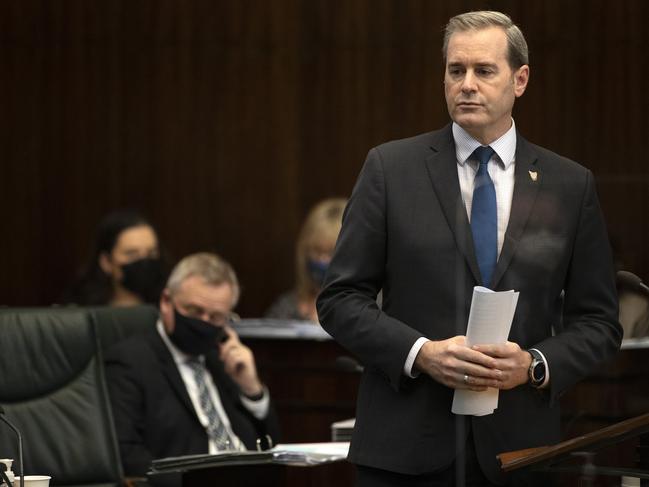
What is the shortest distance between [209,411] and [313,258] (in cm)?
196

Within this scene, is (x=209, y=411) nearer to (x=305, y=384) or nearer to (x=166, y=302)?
(x=166, y=302)

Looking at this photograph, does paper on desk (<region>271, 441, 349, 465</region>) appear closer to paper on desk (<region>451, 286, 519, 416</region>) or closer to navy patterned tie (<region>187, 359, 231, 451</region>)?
navy patterned tie (<region>187, 359, 231, 451</region>)

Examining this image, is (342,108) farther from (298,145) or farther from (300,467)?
(300,467)

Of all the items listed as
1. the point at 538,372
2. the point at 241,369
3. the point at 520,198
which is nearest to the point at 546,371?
the point at 538,372

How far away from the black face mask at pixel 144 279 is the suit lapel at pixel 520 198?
3.02 meters

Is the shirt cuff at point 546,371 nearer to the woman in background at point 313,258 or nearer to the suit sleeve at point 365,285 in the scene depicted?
the suit sleeve at point 365,285

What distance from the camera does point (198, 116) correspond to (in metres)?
7.06

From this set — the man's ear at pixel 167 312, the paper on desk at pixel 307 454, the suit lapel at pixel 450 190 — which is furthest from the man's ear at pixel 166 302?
the suit lapel at pixel 450 190

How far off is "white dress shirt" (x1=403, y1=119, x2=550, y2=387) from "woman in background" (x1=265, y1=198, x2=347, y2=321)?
3.52 metres

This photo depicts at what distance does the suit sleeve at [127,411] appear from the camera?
12.1ft

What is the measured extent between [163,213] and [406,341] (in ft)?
16.3

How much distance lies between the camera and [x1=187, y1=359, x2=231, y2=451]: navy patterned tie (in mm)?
3949

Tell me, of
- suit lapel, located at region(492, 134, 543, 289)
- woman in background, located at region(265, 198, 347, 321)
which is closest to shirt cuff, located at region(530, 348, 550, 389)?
suit lapel, located at region(492, 134, 543, 289)

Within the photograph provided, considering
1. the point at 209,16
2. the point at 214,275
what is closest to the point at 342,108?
the point at 209,16
